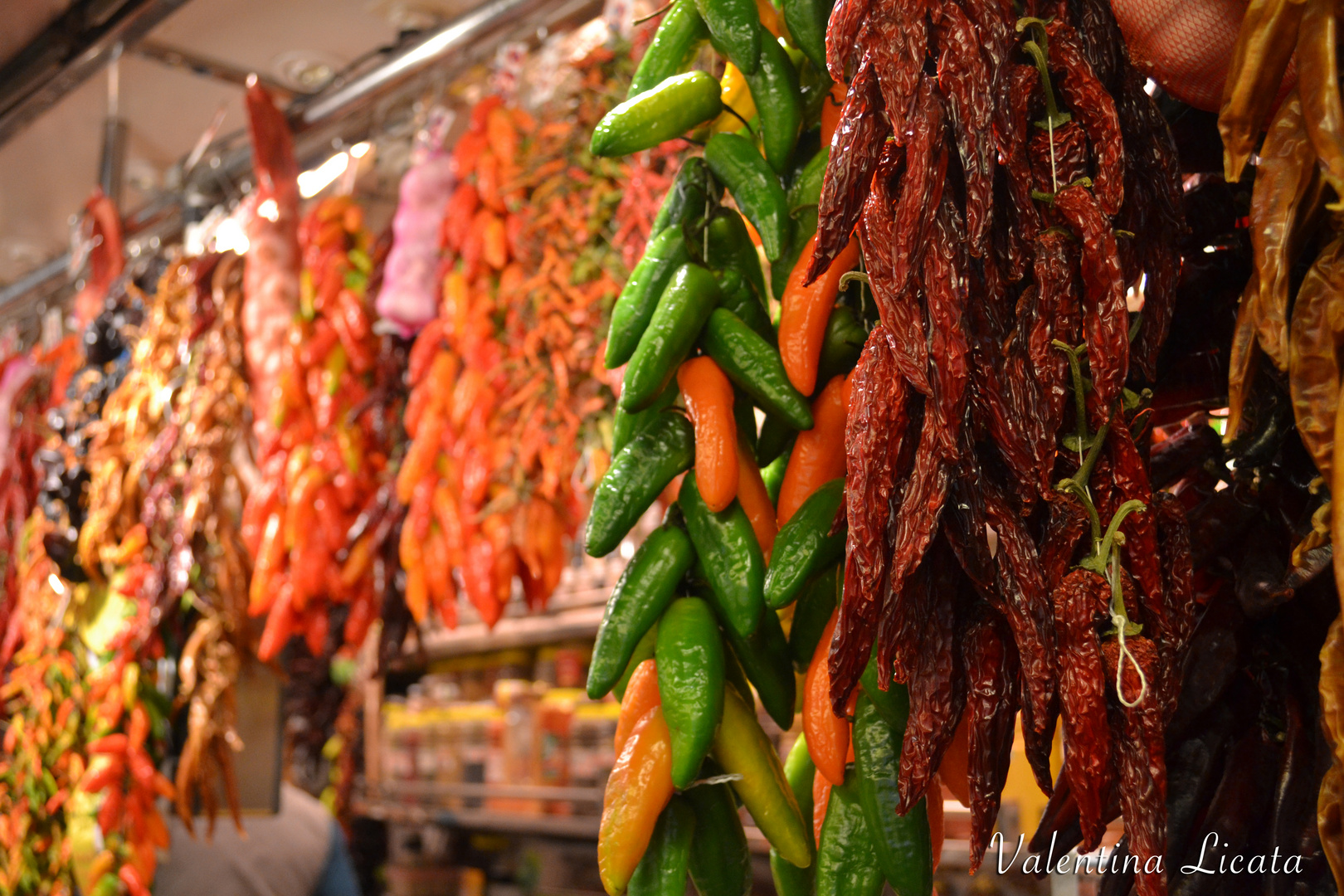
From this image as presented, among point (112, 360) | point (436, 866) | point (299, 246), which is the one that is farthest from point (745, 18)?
point (436, 866)

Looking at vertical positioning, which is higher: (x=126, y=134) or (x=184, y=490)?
(x=126, y=134)

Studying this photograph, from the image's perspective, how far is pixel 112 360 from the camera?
3197mm

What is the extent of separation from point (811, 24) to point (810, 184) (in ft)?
0.51

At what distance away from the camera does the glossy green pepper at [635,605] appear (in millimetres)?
1070

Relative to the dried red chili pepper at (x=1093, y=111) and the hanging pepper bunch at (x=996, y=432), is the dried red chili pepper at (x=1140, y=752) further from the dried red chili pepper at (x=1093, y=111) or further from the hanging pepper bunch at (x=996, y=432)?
the dried red chili pepper at (x=1093, y=111)

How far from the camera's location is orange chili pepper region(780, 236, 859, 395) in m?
1.05

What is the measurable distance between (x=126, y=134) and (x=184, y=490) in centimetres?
167

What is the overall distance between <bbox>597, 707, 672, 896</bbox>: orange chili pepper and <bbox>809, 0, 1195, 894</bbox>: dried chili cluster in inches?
7.8

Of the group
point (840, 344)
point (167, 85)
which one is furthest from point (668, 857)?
point (167, 85)

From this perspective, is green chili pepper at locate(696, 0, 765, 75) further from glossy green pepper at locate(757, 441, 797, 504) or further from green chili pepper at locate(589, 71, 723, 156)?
glossy green pepper at locate(757, 441, 797, 504)

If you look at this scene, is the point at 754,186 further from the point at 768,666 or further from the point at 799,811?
the point at 799,811

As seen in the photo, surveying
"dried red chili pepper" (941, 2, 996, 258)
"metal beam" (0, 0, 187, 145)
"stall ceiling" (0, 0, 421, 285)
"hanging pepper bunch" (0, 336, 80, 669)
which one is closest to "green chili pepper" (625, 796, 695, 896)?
"dried red chili pepper" (941, 2, 996, 258)

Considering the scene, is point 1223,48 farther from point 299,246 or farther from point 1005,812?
point 299,246

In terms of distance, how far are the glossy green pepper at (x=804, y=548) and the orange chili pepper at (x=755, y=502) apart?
0.26 ft
